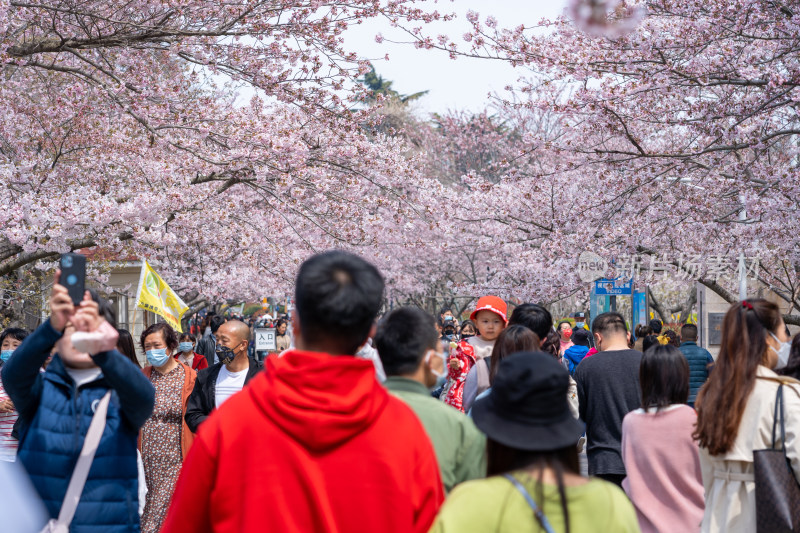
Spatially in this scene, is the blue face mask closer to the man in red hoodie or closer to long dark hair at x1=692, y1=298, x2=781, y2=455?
long dark hair at x1=692, y1=298, x2=781, y2=455

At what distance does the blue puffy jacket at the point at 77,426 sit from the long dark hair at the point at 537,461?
65.0 inches

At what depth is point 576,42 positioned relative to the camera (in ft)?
38.3

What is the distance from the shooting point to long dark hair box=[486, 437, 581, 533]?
7.57 feet

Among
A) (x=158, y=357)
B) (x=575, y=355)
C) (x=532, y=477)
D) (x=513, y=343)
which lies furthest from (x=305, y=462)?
(x=575, y=355)

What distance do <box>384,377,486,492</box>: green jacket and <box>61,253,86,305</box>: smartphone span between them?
1223mm

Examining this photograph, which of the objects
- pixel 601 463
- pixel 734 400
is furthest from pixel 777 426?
pixel 601 463

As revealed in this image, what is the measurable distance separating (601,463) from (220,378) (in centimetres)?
275

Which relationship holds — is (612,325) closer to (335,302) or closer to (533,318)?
(533,318)

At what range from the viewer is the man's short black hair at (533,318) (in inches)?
236

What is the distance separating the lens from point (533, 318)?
5996 mm

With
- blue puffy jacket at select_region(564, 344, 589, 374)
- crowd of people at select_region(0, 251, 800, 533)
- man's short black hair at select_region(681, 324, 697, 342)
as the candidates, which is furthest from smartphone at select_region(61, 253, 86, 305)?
man's short black hair at select_region(681, 324, 697, 342)

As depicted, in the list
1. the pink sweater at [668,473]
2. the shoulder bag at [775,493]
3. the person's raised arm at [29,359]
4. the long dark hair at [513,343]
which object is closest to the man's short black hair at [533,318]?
the long dark hair at [513,343]

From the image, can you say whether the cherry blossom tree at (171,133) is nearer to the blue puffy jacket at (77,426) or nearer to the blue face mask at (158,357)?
the blue face mask at (158,357)

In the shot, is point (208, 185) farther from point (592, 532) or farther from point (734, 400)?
point (592, 532)
